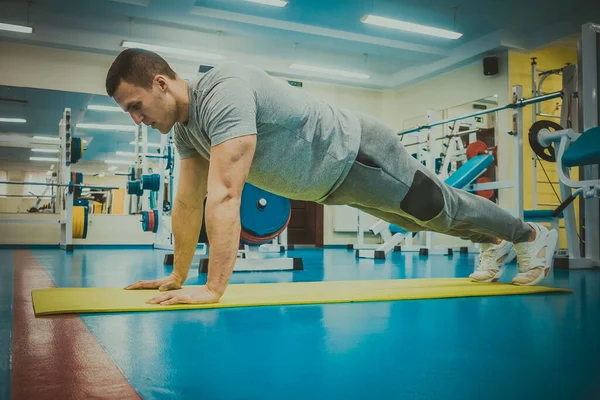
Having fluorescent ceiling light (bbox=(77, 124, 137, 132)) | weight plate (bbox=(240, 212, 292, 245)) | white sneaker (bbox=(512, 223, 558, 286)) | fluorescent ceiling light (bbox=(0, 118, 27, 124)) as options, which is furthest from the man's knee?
fluorescent ceiling light (bbox=(0, 118, 27, 124))

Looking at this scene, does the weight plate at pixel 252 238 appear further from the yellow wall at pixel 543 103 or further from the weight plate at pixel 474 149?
the yellow wall at pixel 543 103

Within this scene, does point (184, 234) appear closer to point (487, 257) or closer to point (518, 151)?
point (487, 257)

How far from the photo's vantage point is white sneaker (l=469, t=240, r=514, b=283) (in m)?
2.18

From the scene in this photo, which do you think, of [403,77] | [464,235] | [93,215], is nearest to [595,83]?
[464,235]

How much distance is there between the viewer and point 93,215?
712 centimetres

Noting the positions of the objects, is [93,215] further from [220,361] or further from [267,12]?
[220,361]

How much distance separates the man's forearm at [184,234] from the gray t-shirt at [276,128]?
9.6 inches

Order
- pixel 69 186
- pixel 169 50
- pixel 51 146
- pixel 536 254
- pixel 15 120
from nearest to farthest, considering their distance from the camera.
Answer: pixel 536 254 < pixel 69 186 < pixel 169 50 < pixel 15 120 < pixel 51 146

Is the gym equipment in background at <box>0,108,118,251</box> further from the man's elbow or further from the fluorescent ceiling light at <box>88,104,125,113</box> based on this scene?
the man's elbow

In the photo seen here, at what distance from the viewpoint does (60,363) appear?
845 millimetres

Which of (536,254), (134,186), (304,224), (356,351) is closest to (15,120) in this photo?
(134,186)

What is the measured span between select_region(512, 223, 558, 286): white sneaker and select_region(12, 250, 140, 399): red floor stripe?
1759mm

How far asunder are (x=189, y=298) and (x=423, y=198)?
87 cm

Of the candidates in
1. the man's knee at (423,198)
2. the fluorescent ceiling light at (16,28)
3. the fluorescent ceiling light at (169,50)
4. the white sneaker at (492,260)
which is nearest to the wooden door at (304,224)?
the fluorescent ceiling light at (169,50)
